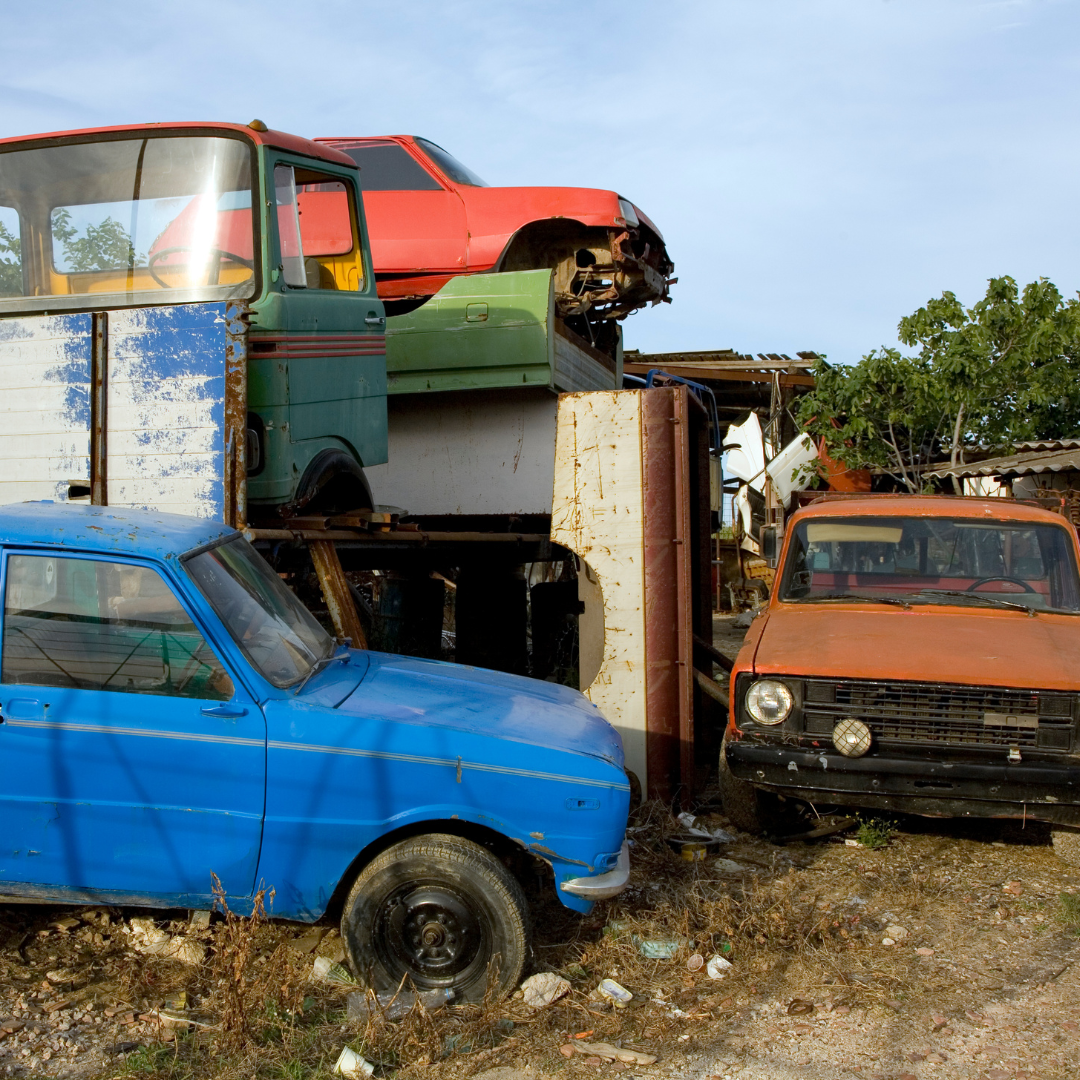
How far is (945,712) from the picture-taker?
15.1 ft

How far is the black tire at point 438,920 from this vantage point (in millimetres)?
3348

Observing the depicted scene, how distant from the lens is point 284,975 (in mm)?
3457

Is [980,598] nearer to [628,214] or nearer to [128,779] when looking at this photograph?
[628,214]

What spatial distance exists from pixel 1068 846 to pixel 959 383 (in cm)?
1103

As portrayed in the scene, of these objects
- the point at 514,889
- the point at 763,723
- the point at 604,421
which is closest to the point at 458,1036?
the point at 514,889

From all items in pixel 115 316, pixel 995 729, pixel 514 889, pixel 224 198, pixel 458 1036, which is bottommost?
pixel 458 1036

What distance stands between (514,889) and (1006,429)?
1417 cm

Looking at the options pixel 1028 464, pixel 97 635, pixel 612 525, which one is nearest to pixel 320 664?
pixel 97 635

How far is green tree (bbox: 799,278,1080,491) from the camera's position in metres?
14.6

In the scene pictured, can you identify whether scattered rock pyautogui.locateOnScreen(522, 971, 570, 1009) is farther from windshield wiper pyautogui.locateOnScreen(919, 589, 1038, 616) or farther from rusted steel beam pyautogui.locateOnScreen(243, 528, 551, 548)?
windshield wiper pyautogui.locateOnScreen(919, 589, 1038, 616)

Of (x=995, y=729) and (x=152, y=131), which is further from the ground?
(x=152, y=131)

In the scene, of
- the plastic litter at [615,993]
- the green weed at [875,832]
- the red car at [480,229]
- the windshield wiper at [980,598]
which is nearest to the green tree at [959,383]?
the red car at [480,229]

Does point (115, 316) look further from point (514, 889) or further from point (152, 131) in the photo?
point (514, 889)

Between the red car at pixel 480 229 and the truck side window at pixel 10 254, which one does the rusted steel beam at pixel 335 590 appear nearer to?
the truck side window at pixel 10 254
